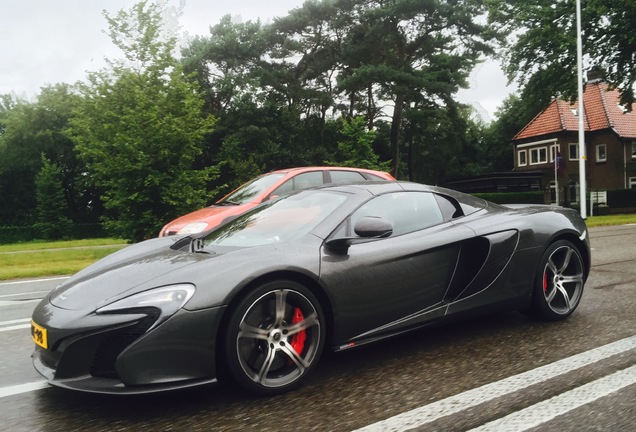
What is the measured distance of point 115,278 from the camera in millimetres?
3307

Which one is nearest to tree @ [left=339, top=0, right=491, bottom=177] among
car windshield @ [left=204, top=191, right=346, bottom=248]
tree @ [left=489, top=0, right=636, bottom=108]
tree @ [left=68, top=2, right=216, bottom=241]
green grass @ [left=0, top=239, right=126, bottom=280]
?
tree @ [left=489, top=0, right=636, bottom=108]

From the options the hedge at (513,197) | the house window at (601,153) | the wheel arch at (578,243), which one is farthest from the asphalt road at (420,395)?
the house window at (601,153)

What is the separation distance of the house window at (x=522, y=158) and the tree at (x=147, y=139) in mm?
44572

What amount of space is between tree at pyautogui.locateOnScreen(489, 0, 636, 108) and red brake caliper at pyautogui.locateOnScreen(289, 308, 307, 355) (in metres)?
23.4

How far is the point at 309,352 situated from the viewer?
10.9 feet

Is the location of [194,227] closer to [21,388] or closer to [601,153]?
[21,388]

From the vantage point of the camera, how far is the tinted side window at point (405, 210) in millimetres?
3959

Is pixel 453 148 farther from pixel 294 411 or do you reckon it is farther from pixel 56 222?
pixel 294 411

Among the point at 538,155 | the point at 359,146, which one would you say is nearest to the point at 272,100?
the point at 359,146

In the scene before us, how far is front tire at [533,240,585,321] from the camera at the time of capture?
15.0ft

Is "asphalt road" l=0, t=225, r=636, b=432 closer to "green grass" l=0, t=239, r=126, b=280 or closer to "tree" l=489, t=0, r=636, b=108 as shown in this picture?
"green grass" l=0, t=239, r=126, b=280

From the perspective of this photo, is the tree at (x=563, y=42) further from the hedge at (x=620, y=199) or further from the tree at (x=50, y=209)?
the tree at (x=50, y=209)

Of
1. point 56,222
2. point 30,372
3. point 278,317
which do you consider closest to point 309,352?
point 278,317

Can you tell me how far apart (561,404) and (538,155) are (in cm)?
5172
